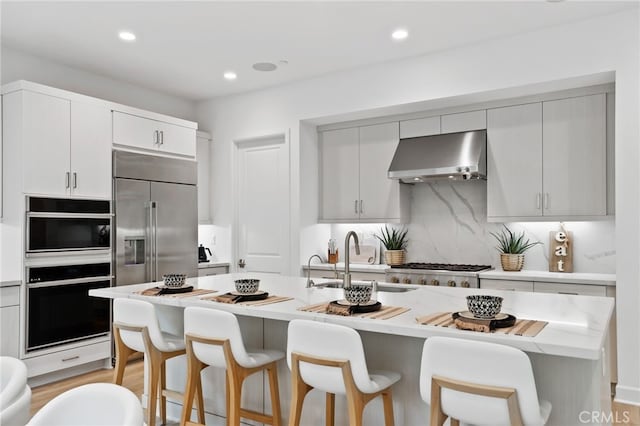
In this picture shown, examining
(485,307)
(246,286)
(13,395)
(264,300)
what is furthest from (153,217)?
(485,307)

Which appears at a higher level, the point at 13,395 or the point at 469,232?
the point at 469,232

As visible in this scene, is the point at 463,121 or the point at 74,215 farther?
the point at 463,121

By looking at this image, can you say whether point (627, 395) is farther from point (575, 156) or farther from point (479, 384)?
point (479, 384)

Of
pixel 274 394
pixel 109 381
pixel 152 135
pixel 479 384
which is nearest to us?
pixel 479 384

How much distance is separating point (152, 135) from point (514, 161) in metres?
3.48

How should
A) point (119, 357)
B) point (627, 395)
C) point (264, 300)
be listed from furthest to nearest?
point (627, 395)
point (119, 357)
point (264, 300)

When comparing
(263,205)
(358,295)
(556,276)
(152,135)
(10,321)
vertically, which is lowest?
(10,321)

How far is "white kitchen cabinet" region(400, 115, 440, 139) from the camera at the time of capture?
459 cm

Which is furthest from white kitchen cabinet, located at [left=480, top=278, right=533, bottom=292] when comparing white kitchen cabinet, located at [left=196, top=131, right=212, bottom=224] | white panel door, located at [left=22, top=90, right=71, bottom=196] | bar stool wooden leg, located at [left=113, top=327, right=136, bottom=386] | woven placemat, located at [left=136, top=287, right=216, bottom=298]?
white panel door, located at [left=22, top=90, right=71, bottom=196]

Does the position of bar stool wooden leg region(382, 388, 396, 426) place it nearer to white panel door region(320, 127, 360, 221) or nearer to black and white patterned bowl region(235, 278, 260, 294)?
black and white patterned bowl region(235, 278, 260, 294)

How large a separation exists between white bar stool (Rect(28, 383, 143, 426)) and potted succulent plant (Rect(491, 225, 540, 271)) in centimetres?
367

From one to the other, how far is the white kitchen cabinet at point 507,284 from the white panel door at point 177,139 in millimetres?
3312

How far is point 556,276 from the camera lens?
3.91m

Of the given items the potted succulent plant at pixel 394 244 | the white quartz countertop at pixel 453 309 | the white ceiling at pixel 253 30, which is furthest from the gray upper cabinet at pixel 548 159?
the white quartz countertop at pixel 453 309
